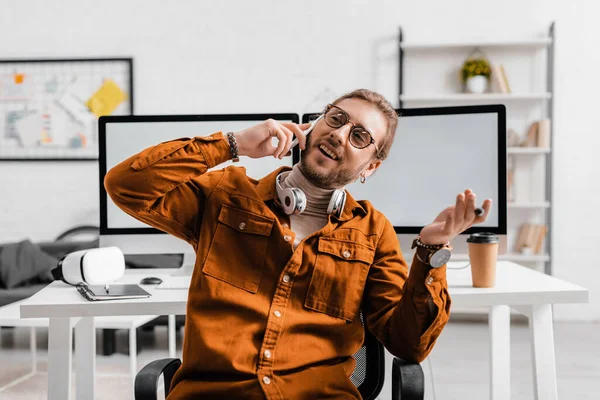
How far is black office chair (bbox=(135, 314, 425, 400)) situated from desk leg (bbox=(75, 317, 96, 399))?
0.46 metres

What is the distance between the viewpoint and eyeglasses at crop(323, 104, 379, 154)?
127cm

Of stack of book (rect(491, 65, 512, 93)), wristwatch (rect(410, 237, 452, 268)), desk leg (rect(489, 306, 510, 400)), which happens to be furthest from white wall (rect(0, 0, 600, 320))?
wristwatch (rect(410, 237, 452, 268))

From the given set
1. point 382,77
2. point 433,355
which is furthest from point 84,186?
point 433,355

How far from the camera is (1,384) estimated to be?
2678 mm

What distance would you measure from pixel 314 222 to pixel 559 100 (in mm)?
3384

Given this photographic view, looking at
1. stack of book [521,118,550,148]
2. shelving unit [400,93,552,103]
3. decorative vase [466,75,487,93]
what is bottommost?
stack of book [521,118,550,148]

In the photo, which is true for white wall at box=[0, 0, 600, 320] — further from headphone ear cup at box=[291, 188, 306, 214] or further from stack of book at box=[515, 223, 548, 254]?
headphone ear cup at box=[291, 188, 306, 214]

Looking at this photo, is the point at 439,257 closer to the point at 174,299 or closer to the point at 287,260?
the point at 287,260

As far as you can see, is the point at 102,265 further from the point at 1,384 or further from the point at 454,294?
the point at 1,384

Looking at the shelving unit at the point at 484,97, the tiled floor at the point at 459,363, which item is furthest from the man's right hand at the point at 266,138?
the shelving unit at the point at 484,97

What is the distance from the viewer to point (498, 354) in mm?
1806

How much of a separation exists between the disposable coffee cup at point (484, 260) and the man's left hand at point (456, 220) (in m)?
0.44

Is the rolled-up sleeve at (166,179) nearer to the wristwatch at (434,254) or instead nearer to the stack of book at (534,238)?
the wristwatch at (434,254)

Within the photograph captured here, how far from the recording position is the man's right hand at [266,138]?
1.19 meters
